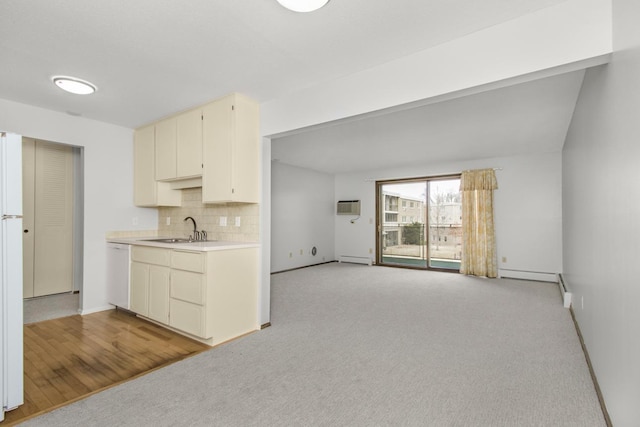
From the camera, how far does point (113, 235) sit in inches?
154

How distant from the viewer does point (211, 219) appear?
3.78 meters

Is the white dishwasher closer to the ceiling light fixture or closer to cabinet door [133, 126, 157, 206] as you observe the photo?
cabinet door [133, 126, 157, 206]

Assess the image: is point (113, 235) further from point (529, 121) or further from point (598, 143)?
point (529, 121)

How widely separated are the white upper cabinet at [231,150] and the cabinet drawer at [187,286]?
31.4 inches

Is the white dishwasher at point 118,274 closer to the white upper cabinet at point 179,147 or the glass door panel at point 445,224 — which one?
the white upper cabinet at point 179,147

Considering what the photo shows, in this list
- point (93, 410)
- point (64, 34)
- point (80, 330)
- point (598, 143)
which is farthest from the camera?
point (80, 330)

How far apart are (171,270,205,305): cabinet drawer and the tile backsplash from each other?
713 millimetres

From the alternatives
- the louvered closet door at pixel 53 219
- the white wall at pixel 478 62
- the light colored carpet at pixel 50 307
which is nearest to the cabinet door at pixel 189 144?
the white wall at pixel 478 62

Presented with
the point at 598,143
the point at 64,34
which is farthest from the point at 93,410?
the point at 598,143

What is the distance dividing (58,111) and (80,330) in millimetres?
2417

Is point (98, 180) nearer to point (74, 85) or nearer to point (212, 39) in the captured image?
point (74, 85)

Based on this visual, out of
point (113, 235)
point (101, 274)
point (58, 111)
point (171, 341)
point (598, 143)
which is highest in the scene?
point (58, 111)

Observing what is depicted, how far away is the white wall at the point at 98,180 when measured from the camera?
349cm

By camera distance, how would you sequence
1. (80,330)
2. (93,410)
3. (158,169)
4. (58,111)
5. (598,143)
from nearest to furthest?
(93,410) → (598,143) → (80,330) → (58,111) → (158,169)
